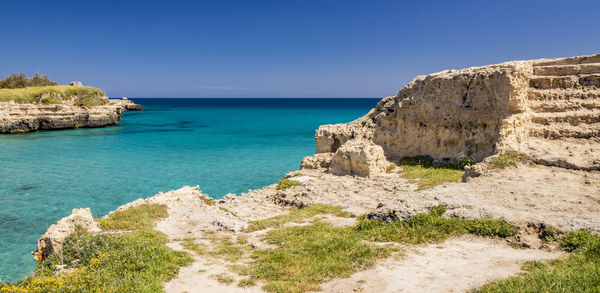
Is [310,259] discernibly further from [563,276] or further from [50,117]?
[50,117]

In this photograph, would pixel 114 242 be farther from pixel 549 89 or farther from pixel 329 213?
pixel 549 89

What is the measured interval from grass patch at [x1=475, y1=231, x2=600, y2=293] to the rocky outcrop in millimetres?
66992

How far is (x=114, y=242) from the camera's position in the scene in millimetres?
8047

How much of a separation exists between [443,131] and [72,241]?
17.0 meters

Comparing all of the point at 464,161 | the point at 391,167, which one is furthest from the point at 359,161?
the point at 464,161

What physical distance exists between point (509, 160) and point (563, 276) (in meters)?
9.17

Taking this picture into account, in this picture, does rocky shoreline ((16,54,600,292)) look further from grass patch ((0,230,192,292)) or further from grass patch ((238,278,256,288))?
grass patch ((0,230,192,292))

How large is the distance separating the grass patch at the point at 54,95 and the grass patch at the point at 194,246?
217ft

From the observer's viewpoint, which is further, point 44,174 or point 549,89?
point 44,174

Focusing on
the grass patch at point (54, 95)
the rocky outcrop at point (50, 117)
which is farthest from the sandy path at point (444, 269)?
the grass patch at point (54, 95)

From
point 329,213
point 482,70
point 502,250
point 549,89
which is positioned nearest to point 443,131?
point 482,70

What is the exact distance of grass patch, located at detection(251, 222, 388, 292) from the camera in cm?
648

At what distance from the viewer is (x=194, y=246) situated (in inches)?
344

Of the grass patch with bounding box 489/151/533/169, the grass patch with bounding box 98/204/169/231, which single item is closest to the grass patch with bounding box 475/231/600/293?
the grass patch with bounding box 489/151/533/169
